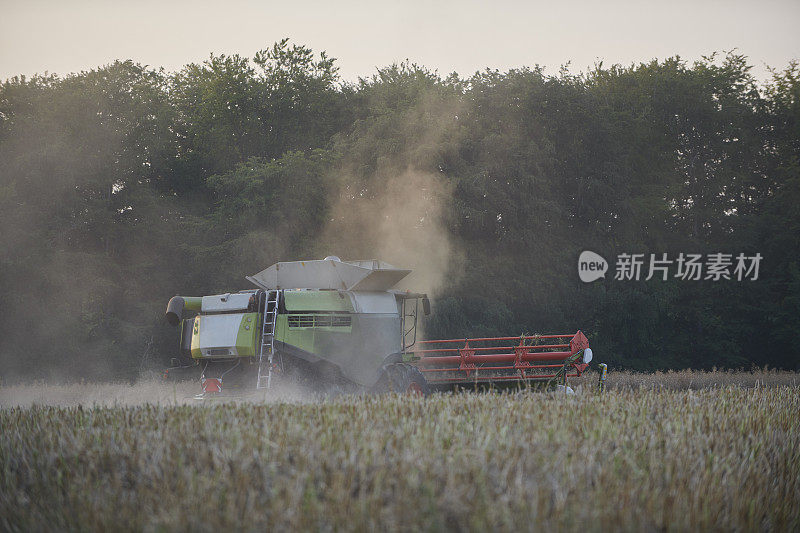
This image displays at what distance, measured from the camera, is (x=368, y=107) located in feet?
121

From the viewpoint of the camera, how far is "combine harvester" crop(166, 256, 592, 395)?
43.2 ft

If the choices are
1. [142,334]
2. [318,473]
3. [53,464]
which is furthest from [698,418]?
[142,334]

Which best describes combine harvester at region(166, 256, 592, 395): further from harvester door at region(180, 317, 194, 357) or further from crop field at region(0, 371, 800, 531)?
crop field at region(0, 371, 800, 531)

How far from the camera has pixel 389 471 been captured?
5129 millimetres

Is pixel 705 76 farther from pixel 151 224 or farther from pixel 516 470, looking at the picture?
pixel 516 470

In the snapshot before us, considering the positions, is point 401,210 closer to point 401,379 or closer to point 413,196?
point 413,196

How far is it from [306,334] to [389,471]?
8.32 m

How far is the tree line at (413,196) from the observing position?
101 feet

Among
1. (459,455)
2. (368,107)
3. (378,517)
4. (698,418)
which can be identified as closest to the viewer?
(378,517)

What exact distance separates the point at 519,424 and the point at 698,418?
2123mm

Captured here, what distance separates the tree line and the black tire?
56.4 feet

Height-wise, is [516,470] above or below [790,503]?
above

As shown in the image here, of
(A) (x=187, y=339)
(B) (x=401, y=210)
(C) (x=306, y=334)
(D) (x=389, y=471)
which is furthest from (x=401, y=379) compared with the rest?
(B) (x=401, y=210)

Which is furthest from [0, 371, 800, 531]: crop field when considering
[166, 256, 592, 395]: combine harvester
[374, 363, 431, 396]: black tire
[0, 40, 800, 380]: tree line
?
[0, 40, 800, 380]: tree line
